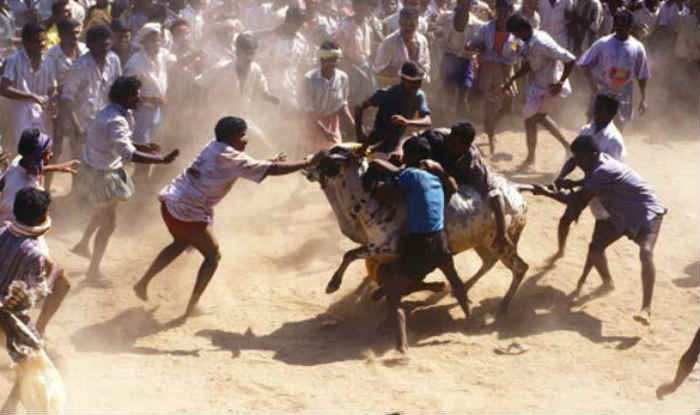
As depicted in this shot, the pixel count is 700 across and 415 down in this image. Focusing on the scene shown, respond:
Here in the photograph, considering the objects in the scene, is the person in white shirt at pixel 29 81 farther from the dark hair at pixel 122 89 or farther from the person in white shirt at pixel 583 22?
the person in white shirt at pixel 583 22

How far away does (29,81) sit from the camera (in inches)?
418

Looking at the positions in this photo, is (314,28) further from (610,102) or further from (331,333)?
(331,333)

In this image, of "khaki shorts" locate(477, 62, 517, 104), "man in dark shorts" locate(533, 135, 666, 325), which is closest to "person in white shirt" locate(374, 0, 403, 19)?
"khaki shorts" locate(477, 62, 517, 104)

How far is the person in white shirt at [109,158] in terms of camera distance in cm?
885

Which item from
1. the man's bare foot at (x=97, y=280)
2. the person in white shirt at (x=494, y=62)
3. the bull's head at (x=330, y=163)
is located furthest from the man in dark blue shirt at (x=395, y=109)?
the person in white shirt at (x=494, y=62)

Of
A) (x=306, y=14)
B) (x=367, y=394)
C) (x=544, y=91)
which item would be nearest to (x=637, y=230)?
(x=367, y=394)

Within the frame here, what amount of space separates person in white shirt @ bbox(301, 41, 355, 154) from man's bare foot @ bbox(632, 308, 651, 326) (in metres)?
4.03

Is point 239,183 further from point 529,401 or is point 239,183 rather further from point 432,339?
point 529,401

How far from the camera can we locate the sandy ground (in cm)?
740

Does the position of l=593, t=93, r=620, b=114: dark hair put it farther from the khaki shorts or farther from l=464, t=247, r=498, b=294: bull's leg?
the khaki shorts

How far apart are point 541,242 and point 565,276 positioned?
0.87 m

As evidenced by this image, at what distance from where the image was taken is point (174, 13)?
13961 millimetres

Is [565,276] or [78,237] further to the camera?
[78,237]

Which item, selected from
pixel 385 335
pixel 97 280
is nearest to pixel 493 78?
pixel 385 335
